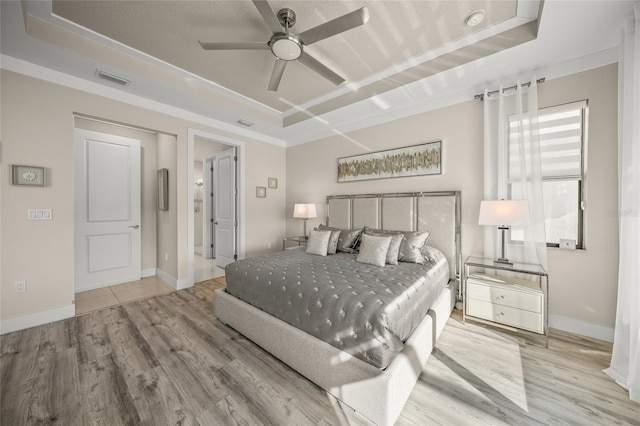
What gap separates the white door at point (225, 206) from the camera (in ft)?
15.5

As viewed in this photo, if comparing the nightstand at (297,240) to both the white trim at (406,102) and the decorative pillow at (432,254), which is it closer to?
the white trim at (406,102)

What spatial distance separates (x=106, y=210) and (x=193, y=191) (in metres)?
1.45

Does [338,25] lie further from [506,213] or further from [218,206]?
[218,206]

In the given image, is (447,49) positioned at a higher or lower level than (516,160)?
higher

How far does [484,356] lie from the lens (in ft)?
6.88

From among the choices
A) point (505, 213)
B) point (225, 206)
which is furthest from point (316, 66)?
point (225, 206)

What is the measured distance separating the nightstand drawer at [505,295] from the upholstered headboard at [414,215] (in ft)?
1.55

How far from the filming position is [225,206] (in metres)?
5.12

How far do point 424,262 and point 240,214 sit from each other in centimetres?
337

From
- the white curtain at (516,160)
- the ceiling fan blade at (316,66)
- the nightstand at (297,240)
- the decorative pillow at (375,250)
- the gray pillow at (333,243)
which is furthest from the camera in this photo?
the nightstand at (297,240)

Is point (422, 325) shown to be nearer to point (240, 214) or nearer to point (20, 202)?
point (240, 214)

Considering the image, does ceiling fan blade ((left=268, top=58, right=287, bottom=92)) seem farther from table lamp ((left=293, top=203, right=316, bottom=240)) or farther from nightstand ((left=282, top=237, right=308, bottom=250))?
nightstand ((left=282, top=237, right=308, bottom=250))

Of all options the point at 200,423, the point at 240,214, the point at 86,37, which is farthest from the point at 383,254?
the point at 86,37

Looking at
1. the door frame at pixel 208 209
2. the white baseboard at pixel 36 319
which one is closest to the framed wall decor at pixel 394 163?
Answer: the door frame at pixel 208 209
